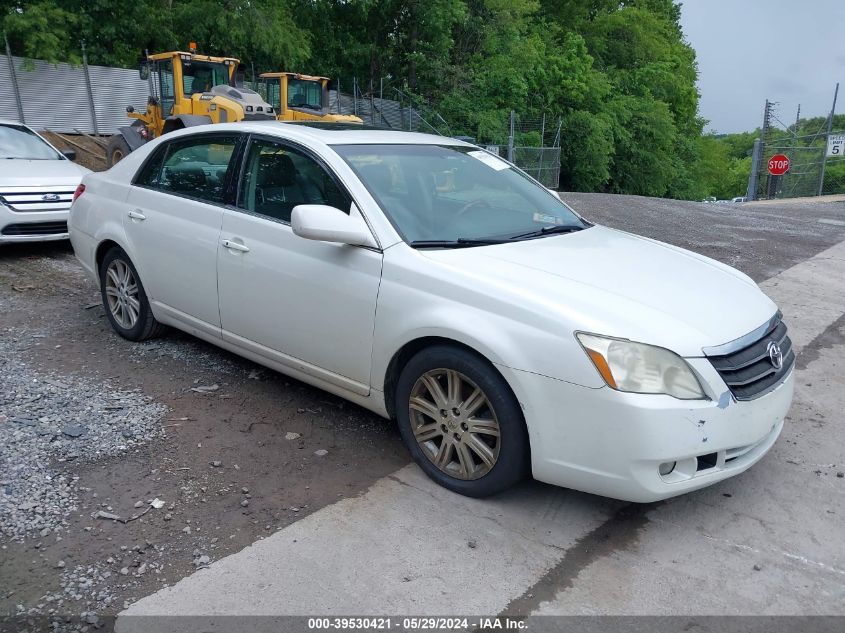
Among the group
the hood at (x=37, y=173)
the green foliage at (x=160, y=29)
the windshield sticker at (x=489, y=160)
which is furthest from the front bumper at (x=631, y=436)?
the green foliage at (x=160, y=29)

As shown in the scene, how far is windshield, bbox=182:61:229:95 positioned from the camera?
48.6ft

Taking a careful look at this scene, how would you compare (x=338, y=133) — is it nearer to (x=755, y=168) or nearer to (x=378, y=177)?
(x=378, y=177)

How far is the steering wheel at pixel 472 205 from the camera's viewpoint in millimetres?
4019

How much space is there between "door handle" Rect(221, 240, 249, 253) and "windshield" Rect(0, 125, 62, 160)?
6067mm

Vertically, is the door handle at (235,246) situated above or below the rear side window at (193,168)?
below

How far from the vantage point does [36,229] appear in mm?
7977

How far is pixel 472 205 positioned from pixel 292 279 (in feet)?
3.58

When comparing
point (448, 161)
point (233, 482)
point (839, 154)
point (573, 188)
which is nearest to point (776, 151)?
point (839, 154)

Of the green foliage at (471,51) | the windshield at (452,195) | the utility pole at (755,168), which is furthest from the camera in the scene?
the green foliage at (471,51)

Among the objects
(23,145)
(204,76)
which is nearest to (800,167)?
(204,76)

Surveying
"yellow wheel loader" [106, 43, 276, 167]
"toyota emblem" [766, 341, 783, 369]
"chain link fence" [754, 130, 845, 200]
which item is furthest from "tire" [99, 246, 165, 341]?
"chain link fence" [754, 130, 845, 200]

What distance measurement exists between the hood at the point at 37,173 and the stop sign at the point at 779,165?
2183 cm

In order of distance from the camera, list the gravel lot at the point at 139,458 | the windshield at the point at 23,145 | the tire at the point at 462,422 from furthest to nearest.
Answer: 1. the windshield at the point at 23,145
2. the tire at the point at 462,422
3. the gravel lot at the point at 139,458

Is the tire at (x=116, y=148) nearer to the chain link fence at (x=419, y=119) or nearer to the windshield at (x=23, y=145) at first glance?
the windshield at (x=23, y=145)
